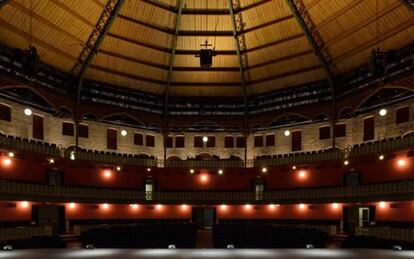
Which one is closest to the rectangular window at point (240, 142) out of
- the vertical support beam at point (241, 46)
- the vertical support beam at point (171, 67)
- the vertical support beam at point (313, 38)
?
the vertical support beam at point (241, 46)

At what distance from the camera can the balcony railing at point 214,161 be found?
28.9m

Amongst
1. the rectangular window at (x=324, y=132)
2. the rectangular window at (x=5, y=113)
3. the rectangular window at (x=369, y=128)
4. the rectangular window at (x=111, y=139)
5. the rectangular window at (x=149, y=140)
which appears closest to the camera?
the rectangular window at (x=5, y=113)

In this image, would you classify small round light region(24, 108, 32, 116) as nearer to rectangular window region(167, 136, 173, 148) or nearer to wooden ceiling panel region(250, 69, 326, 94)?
rectangular window region(167, 136, 173, 148)

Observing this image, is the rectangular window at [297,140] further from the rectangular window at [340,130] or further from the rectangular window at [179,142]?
the rectangular window at [179,142]

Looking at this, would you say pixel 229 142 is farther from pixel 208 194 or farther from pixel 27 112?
pixel 27 112

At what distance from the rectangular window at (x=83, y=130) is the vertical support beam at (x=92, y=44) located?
1.95m

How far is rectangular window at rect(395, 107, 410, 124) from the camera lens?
30453mm

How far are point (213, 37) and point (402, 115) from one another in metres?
17.2

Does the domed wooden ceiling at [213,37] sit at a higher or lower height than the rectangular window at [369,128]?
higher

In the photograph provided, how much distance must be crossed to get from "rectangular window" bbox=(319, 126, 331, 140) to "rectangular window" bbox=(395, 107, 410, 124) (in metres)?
7.26

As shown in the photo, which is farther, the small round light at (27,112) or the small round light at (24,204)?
the small round light at (27,112)

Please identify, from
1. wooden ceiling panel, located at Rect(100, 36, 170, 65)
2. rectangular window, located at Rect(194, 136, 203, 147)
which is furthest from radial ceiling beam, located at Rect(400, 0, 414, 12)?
rectangular window, located at Rect(194, 136, 203, 147)

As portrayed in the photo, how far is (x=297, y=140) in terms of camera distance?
130 feet

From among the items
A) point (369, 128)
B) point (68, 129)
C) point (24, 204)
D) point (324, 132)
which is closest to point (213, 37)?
point (324, 132)
